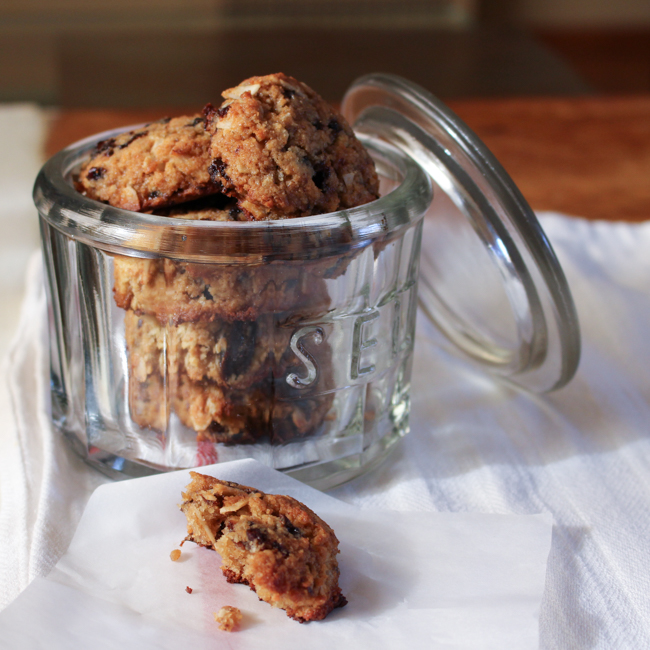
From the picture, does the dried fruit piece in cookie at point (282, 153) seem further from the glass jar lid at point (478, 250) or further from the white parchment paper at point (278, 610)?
the white parchment paper at point (278, 610)

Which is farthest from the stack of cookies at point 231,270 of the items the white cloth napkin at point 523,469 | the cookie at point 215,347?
the white cloth napkin at point 523,469

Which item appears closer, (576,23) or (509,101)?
(509,101)

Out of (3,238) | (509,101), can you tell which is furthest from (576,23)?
(3,238)

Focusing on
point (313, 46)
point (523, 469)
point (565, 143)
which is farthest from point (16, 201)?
point (313, 46)

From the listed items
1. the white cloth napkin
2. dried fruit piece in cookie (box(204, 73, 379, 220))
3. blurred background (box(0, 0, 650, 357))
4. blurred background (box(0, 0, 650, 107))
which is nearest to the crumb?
the white cloth napkin

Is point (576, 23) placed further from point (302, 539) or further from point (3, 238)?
point (302, 539)

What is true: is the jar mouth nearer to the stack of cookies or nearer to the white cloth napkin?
the stack of cookies

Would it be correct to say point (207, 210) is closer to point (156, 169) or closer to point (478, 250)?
point (156, 169)
